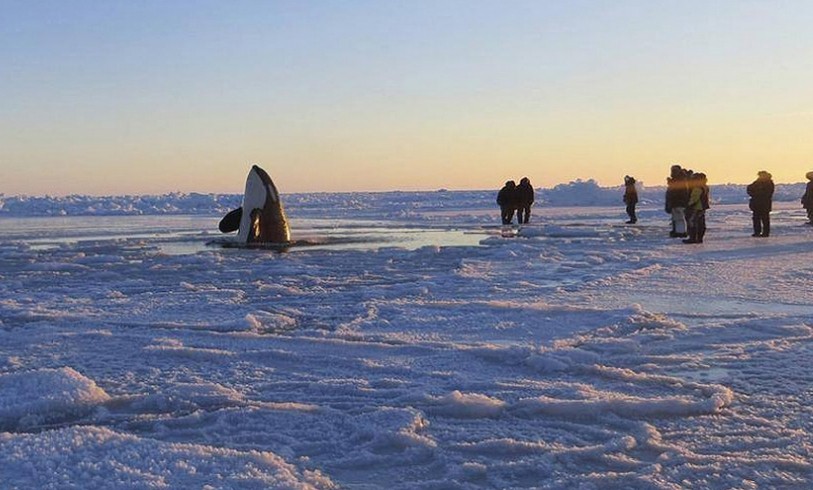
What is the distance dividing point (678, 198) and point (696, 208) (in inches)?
64.1

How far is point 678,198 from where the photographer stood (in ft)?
57.0

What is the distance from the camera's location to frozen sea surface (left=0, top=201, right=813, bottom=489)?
3.30 meters

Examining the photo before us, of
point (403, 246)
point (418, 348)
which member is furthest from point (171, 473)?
point (403, 246)

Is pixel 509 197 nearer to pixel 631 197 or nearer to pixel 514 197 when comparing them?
pixel 514 197

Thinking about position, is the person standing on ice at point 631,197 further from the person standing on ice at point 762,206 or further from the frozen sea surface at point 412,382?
the frozen sea surface at point 412,382

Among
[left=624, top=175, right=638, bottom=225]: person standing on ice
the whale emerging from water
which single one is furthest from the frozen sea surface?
[left=624, top=175, right=638, bottom=225]: person standing on ice

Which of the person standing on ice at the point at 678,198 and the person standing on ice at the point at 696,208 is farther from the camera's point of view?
the person standing on ice at the point at 678,198

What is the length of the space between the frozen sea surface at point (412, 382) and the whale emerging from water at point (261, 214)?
6684 millimetres

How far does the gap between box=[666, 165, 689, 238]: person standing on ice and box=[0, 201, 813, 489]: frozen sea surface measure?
6870mm

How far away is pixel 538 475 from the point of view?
3.27m

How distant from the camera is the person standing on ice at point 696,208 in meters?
15.6

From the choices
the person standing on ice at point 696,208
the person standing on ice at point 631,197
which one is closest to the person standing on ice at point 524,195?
the person standing on ice at point 631,197

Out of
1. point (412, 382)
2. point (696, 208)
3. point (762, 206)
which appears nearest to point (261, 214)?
point (696, 208)

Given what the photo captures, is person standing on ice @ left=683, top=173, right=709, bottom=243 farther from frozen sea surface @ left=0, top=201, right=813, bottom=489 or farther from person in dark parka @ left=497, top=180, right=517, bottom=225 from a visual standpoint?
person in dark parka @ left=497, top=180, right=517, bottom=225
